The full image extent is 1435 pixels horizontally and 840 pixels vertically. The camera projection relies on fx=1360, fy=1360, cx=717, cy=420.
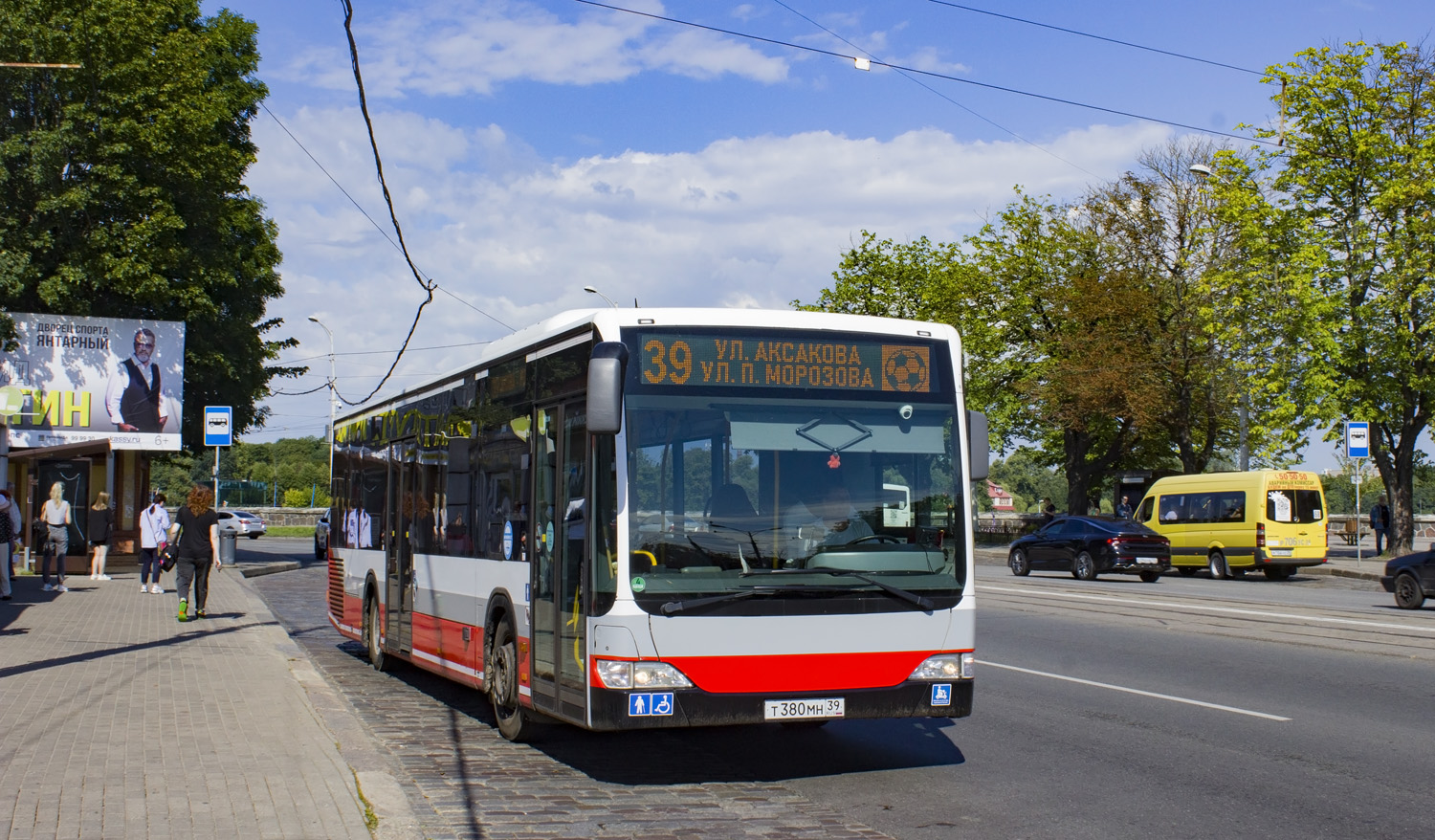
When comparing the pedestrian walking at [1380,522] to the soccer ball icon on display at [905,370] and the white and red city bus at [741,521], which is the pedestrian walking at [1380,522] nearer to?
the soccer ball icon on display at [905,370]

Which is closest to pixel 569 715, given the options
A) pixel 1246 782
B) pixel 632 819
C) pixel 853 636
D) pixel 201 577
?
pixel 632 819

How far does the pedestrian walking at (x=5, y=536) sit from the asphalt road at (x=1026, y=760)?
7.63 m

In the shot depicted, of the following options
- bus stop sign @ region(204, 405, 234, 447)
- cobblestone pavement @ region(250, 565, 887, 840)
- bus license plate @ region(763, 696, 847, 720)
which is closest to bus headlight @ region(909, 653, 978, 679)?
bus license plate @ region(763, 696, 847, 720)

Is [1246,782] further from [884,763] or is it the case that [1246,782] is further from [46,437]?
[46,437]

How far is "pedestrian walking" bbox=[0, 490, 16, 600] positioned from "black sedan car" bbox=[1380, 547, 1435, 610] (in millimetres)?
20305

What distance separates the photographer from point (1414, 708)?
33.7 feet

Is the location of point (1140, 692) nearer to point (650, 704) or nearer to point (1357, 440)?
point (650, 704)

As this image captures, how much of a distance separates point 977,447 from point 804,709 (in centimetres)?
191

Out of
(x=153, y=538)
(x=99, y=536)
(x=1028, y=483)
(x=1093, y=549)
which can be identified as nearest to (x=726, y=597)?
(x=153, y=538)

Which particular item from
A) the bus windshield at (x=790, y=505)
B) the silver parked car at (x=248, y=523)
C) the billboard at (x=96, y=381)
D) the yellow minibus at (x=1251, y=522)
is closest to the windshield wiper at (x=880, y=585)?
the bus windshield at (x=790, y=505)

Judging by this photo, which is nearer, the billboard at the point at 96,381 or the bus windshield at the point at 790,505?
the bus windshield at the point at 790,505

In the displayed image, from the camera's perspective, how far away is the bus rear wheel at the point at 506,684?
→ 29.2 ft

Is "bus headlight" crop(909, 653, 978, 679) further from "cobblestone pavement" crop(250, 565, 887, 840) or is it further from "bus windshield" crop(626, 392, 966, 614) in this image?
"cobblestone pavement" crop(250, 565, 887, 840)

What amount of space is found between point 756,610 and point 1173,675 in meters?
6.49
